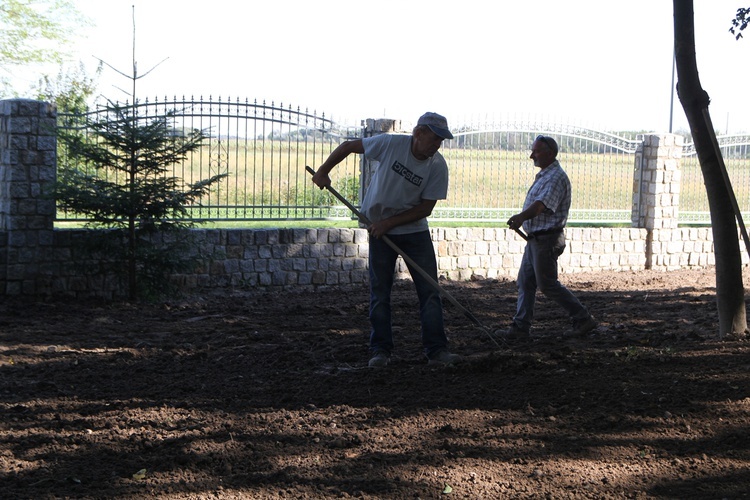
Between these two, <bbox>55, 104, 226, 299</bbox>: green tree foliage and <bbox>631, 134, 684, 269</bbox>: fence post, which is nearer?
<bbox>55, 104, 226, 299</bbox>: green tree foliage

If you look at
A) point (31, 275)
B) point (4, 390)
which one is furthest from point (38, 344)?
point (31, 275)

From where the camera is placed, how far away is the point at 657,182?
47.7 ft

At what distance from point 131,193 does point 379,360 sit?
172 inches

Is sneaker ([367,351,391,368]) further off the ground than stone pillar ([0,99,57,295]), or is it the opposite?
stone pillar ([0,99,57,295])

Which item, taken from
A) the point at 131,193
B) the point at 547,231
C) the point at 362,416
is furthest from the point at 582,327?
the point at 131,193

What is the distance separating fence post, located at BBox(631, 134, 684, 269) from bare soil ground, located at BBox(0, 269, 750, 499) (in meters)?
6.78

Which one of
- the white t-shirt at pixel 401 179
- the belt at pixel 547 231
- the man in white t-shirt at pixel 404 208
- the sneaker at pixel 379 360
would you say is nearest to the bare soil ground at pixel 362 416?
the sneaker at pixel 379 360

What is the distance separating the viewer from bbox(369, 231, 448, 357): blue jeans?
639 centimetres

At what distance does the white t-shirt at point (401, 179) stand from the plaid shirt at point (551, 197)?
4.38 ft

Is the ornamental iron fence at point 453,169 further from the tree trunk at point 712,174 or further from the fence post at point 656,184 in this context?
the tree trunk at point 712,174

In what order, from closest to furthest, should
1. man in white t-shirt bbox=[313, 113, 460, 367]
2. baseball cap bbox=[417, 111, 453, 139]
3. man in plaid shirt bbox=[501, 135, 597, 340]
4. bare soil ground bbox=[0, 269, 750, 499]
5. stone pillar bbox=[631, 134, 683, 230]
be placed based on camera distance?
bare soil ground bbox=[0, 269, 750, 499], baseball cap bbox=[417, 111, 453, 139], man in white t-shirt bbox=[313, 113, 460, 367], man in plaid shirt bbox=[501, 135, 597, 340], stone pillar bbox=[631, 134, 683, 230]

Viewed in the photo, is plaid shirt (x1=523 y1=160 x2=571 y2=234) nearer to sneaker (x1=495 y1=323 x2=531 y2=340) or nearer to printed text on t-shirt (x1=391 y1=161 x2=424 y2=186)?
sneaker (x1=495 y1=323 x2=531 y2=340)

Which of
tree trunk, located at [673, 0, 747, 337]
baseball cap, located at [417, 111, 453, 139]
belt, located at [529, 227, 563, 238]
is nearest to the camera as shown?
baseball cap, located at [417, 111, 453, 139]

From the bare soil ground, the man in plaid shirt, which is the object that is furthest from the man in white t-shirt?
the man in plaid shirt
